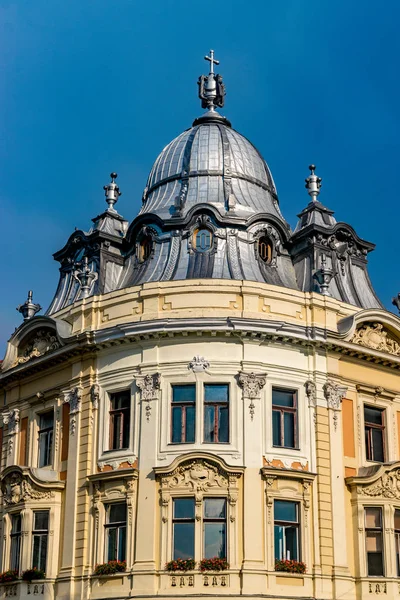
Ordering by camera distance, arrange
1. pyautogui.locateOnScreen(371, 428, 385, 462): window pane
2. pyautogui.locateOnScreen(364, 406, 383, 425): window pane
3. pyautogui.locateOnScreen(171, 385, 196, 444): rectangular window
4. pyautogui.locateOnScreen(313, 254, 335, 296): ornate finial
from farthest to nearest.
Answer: pyautogui.locateOnScreen(313, 254, 335, 296): ornate finial, pyautogui.locateOnScreen(364, 406, 383, 425): window pane, pyautogui.locateOnScreen(371, 428, 385, 462): window pane, pyautogui.locateOnScreen(171, 385, 196, 444): rectangular window

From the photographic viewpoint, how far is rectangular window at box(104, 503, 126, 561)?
120 ft

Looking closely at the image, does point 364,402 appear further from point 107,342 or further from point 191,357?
point 107,342

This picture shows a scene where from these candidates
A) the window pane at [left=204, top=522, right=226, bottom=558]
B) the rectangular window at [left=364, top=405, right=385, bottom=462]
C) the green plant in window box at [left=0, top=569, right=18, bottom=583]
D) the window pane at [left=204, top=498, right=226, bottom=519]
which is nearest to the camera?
the window pane at [left=204, top=522, right=226, bottom=558]

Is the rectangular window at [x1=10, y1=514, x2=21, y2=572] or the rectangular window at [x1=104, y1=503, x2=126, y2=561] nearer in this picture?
the rectangular window at [x1=104, y1=503, x2=126, y2=561]

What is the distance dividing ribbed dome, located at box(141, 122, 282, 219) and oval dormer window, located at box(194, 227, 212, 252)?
137 cm

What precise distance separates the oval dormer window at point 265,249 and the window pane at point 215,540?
442 inches

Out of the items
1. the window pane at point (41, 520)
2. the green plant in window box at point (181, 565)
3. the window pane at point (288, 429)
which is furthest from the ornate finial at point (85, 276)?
the green plant in window box at point (181, 565)

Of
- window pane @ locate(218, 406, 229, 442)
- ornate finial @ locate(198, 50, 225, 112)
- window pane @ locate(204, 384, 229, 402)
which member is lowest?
window pane @ locate(218, 406, 229, 442)

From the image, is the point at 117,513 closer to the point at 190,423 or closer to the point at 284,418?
the point at 190,423

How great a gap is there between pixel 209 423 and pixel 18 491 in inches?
317

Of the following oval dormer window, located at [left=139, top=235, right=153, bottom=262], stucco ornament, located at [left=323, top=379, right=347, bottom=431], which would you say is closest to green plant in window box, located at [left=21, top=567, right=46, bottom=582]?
stucco ornament, located at [left=323, top=379, right=347, bottom=431]

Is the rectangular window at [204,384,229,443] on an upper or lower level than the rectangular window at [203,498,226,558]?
upper

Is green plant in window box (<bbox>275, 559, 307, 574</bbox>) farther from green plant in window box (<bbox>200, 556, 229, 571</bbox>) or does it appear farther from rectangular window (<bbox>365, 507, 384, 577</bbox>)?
rectangular window (<bbox>365, 507, 384, 577</bbox>)

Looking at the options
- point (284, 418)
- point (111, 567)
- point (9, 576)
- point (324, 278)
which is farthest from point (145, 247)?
point (9, 576)
